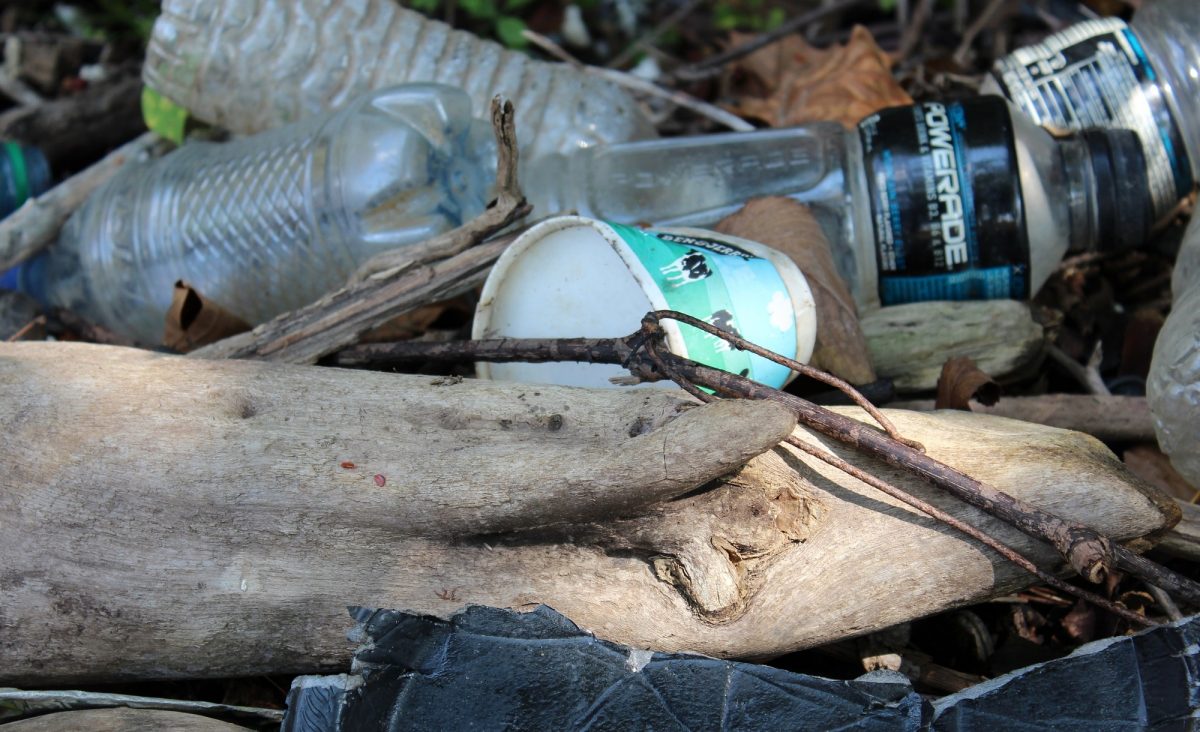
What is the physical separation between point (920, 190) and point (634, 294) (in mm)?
699

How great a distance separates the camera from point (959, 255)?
76.3 inches

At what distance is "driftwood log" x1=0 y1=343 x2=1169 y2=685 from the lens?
1303mm

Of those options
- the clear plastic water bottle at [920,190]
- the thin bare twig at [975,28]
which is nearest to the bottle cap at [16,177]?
the clear plastic water bottle at [920,190]

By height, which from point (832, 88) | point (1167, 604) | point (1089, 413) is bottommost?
point (1167, 604)

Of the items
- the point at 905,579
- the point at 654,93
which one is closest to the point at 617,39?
the point at 654,93

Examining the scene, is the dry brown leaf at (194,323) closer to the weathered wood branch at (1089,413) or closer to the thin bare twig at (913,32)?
the weathered wood branch at (1089,413)

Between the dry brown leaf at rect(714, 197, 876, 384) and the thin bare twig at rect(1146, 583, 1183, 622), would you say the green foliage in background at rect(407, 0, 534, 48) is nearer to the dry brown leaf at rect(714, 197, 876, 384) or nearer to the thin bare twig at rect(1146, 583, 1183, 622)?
the dry brown leaf at rect(714, 197, 876, 384)

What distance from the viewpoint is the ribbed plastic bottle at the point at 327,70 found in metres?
2.66

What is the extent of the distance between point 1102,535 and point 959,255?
2.63ft

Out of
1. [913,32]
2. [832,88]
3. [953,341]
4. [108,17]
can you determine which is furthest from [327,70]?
[953,341]

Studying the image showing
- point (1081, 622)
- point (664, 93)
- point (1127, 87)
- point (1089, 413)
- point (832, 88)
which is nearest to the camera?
point (1081, 622)

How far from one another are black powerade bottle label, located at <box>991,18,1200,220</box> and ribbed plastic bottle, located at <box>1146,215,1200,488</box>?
50cm

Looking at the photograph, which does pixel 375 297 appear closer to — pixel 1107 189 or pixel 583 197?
pixel 583 197

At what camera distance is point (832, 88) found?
258 cm
